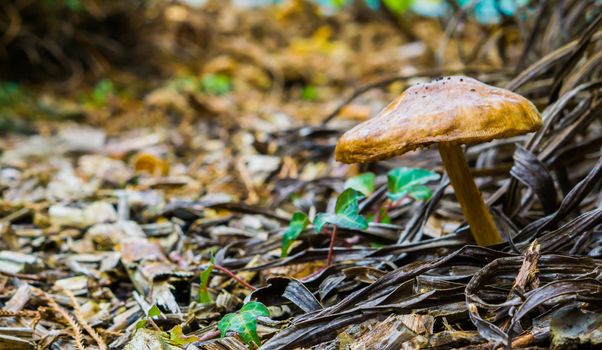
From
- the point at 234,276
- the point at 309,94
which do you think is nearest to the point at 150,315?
the point at 234,276

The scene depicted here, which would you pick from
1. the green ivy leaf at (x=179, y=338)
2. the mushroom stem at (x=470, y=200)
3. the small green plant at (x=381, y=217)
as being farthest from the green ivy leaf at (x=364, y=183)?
the green ivy leaf at (x=179, y=338)

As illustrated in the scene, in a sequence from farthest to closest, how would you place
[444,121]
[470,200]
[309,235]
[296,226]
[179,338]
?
[309,235] → [296,226] → [470,200] → [179,338] → [444,121]

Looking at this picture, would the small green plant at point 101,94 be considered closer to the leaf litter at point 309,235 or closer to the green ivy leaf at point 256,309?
the leaf litter at point 309,235

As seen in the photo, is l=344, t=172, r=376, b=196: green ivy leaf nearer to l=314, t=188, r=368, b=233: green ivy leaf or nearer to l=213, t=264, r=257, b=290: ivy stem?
l=314, t=188, r=368, b=233: green ivy leaf

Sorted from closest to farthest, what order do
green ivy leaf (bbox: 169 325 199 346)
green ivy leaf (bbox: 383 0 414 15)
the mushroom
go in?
the mushroom → green ivy leaf (bbox: 169 325 199 346) → green ivy leaf (bbox: 383 0 414 15)

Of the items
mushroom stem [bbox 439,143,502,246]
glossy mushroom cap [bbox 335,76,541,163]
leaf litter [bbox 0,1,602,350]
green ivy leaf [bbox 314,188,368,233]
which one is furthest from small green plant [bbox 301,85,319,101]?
glossy mushroom cap [bbox 335,76,541,163]

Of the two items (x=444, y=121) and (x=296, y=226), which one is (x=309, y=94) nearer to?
(x=296, y=226)

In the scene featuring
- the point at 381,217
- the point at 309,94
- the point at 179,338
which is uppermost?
the point at 309,94
